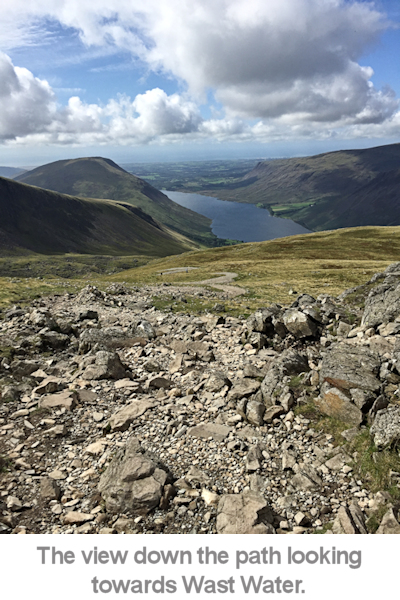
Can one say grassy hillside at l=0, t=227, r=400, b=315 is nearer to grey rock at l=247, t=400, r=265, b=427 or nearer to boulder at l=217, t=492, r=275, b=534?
grey rock at l=247, t=400, r=265, b=427

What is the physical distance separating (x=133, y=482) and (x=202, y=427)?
154 inches

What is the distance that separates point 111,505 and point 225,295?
131 feet

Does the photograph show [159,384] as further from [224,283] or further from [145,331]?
[224,283]

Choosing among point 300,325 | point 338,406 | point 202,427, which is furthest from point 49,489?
point 300,325

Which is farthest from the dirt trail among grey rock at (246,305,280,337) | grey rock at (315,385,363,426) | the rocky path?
grey rock at (315,385,363,426)

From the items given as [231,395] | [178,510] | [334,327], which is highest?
[334,327]

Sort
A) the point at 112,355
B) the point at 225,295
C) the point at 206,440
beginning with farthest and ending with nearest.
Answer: the point at 225,295, the point at 112,355, the point at 206,440

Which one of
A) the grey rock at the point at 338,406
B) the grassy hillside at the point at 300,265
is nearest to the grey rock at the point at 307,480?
the grey rock at the point at 338,406

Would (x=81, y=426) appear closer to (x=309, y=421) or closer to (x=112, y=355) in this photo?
(x=112, y=355)

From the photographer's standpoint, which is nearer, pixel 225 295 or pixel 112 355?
pixel 112 355

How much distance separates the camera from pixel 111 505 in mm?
9922

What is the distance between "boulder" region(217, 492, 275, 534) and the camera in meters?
8.87

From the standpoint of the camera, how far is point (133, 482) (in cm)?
1035
